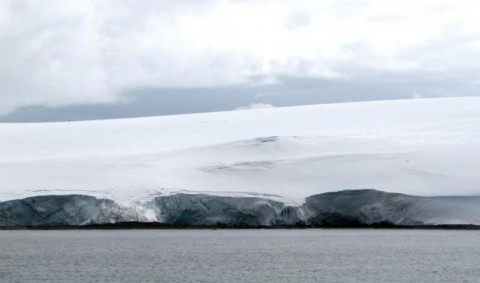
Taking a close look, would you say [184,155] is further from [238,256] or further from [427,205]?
[238,256]

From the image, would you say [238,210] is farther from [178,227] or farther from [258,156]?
[258,156]

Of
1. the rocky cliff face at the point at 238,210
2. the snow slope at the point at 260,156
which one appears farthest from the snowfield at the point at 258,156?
the rocky cliff face at the point at 238,210

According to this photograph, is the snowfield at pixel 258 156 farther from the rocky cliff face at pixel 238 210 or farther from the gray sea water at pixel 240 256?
the gray sea water at pixel 240 256

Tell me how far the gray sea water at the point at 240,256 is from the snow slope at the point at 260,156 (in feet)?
3.57

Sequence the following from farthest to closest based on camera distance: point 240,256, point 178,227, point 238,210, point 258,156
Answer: point 258,156 → point 178,227 → point 238,210 → point 240,256

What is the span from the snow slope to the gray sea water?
109cm

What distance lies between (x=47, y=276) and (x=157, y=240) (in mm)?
5400

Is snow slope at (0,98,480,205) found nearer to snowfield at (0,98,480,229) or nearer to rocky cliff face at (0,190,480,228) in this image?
snowfield at (0,98,480,229)

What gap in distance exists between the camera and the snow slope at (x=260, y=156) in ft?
67.8

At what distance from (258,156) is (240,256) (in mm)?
7705

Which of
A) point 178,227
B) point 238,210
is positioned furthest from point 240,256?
point 178,227

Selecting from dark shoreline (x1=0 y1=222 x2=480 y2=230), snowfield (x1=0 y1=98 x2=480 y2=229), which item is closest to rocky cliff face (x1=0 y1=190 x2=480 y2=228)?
dark shoreline (x1=0 y1=222 x2=480 y2=230)

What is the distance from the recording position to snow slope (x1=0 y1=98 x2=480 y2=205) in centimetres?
2067

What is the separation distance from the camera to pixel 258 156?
23.3 meters
